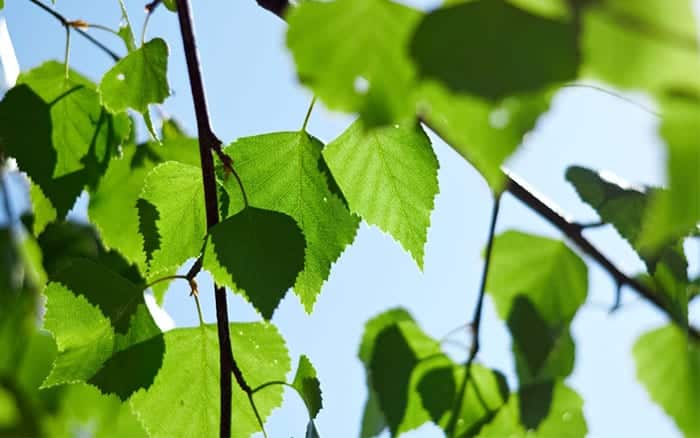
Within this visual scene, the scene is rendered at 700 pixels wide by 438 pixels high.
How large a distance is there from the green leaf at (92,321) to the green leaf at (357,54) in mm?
454

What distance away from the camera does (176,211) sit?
75cm

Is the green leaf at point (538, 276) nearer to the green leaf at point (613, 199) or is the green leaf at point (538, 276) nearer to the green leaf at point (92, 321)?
the green leaf at point (613, 199)

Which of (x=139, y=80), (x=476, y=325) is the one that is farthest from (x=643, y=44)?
(x=139, y=80)

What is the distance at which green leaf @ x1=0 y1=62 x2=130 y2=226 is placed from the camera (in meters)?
0.86

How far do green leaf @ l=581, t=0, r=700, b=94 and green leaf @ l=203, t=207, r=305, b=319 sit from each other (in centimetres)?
40

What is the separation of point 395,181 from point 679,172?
0.47 metres

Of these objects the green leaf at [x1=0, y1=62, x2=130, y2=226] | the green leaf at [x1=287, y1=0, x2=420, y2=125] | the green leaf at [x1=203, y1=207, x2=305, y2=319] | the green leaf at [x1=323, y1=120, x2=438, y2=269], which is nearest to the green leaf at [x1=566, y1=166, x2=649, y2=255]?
the green leaf at [x1=323, y1=120, x2=438, y2=269]

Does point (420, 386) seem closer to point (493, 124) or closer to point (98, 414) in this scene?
point (493, 124)

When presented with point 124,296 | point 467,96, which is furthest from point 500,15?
point 124,296

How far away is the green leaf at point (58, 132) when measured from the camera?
2.82ft

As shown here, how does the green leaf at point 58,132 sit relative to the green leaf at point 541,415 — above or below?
above

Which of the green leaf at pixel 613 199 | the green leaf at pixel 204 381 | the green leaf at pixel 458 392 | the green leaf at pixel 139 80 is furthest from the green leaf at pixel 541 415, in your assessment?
the green leaf at pixel 139 80

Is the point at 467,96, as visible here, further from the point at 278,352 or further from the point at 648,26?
the point at 278,352

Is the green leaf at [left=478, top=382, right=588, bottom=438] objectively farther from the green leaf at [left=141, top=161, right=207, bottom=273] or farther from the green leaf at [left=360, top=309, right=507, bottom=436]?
the green leaf at [left=141, top=161, right=207, bottom=273]
